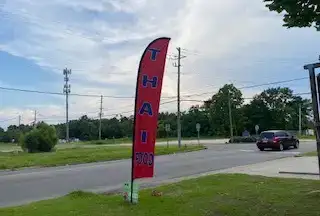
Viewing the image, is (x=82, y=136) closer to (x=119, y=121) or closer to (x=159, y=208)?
(x=119, y=121)

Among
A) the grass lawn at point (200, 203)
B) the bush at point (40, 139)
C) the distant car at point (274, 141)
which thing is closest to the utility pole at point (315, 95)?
the grass lawn at point (200, 203)

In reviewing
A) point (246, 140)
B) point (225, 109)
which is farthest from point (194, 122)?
point (246, 140)

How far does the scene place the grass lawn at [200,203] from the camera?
844 cm

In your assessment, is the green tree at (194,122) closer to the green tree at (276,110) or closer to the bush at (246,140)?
the green tree at (276,110)

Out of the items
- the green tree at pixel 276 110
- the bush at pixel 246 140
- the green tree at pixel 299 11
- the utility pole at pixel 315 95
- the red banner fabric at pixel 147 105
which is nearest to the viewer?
the green tree at pixel 299 11

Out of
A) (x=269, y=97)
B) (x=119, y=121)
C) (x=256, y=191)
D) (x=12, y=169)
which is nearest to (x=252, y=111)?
(x=269, y=97)

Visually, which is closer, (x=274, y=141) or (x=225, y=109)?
(x=274, y=141)

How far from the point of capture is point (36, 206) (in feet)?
31.3

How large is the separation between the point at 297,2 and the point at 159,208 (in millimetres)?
4457

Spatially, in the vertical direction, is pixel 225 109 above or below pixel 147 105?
above

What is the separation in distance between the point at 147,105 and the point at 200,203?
7.41 ft

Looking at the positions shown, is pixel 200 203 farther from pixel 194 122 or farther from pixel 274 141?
pixel 194 122

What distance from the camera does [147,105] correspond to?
909 centimetres

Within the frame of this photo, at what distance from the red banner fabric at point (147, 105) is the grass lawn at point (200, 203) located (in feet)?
2.78
